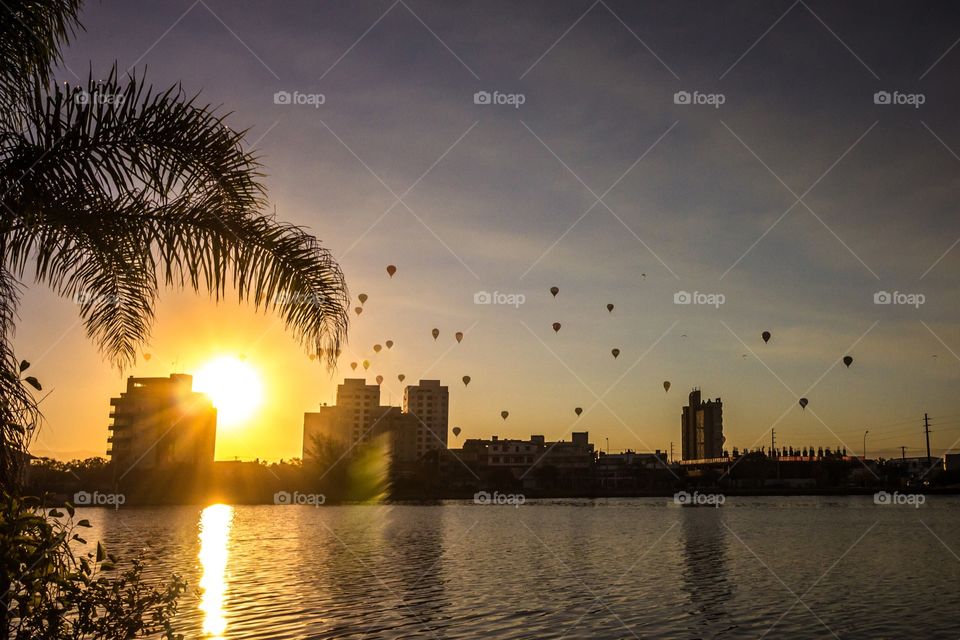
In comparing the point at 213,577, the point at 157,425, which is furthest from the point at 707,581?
the point at 157,425

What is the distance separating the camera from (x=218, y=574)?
3781cm

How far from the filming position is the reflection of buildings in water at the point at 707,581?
2566cm

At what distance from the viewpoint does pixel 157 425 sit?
150125 mm

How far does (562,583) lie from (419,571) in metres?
8.12

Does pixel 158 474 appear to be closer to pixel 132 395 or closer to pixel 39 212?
pixel 132 395

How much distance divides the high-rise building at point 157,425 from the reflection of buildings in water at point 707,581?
373 ft

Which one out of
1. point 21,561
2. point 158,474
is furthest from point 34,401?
point 158,474

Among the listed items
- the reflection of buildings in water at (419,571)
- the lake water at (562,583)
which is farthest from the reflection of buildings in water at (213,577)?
the reflection of buildings in water at (419,571)

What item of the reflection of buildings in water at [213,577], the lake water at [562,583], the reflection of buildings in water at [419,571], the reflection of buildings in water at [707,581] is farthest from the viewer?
the reflection of buildings in water at [419,571]

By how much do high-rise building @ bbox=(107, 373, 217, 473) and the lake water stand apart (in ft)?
288

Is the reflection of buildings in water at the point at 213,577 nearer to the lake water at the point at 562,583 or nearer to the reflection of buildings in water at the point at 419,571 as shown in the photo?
the lake water at the point at 562,583

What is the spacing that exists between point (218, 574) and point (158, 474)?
367 ft

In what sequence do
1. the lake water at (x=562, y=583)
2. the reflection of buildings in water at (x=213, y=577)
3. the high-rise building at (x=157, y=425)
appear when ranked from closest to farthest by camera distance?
the reflection of buildings in water at (x=213, y=577) → the lake water at (x=562, y=583) → the high-rise building at (x=157, y=425)

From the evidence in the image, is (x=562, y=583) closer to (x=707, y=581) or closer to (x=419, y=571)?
(x=707, y=581)
